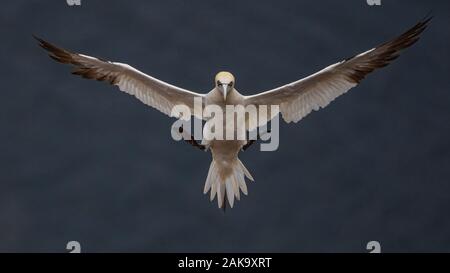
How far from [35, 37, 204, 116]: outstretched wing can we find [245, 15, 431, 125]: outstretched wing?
672 mm

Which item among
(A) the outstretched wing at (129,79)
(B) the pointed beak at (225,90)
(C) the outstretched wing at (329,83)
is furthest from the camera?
(A) the outstretched wing at (129,79)

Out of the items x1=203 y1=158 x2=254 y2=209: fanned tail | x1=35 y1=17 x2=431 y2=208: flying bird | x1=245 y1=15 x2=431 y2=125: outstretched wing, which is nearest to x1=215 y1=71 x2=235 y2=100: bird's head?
x1=35 y1=17 x2=431 y2=208: flying bird

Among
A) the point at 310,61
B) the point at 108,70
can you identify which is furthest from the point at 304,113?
the point at 310,61

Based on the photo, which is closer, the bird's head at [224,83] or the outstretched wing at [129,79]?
the bird's head at [224,83]

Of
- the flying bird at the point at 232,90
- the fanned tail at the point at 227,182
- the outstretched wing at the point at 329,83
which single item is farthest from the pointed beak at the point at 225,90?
the fanned tail at the point at 227,182

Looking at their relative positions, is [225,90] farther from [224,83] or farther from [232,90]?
[232,90]

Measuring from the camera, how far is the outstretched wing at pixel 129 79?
1046cm

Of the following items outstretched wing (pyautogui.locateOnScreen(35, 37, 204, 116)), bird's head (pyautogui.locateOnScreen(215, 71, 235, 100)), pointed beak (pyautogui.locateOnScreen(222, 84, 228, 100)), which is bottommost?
pointed beak (pyautogui.locateOnScreen(222, 84, 228, 100))

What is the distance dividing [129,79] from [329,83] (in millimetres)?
1847

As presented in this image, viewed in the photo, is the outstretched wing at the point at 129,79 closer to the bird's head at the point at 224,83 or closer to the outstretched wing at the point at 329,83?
the bird's head at the point at 224,83

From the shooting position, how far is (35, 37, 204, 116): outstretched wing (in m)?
10.5

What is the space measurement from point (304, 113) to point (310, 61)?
10.2 ft

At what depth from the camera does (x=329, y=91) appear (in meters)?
10.4

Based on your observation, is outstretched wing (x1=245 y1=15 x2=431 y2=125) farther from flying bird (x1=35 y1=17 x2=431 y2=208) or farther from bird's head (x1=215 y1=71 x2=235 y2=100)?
bird's head (x1=215 y1=71 x2=235 y2=100)
